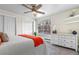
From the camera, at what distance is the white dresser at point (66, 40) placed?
375cm

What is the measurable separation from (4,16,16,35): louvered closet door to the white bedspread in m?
2.87

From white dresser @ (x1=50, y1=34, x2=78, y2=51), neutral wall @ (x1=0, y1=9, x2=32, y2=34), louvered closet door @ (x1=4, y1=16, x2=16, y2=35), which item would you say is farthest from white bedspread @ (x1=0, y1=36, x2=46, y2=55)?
neutral wall @ (x1=0, y1=9, x2=32, y2=34)

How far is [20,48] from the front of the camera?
6.98ft

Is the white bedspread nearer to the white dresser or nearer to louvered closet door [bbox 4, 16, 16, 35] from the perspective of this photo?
the white dresser

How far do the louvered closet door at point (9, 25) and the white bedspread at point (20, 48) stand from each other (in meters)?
2.87

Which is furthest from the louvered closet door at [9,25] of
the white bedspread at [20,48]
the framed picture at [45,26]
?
the white bedspread at [20,48]

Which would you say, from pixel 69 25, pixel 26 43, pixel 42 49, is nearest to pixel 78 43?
pixel 69 25

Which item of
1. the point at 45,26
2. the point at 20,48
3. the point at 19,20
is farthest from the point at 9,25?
the point at 20,48

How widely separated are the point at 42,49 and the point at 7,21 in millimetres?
3251

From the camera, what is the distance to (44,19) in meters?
6.85

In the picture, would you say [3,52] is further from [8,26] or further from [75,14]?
[75,14]

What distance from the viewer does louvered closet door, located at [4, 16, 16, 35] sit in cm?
491

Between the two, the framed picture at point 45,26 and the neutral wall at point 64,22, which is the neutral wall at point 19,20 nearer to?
the framed picture at point 45,26

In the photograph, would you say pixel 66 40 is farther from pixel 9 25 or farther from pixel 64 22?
pixel 9 25
